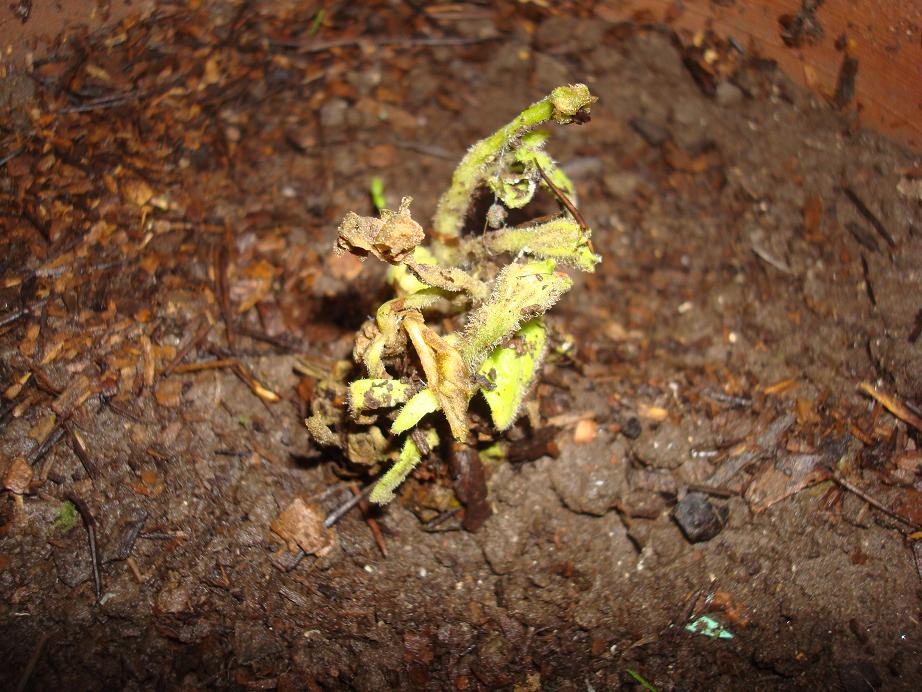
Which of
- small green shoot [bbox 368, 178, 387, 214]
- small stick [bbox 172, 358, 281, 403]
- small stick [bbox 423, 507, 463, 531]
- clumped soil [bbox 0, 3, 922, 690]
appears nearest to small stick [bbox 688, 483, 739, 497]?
clumped soil [bbox 0, 3, 922, 690]

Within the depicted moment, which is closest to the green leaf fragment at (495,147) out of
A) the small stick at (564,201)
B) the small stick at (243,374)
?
the small stick at (564,201)

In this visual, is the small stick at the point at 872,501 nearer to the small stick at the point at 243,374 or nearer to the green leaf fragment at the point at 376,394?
the green leaf fragment at the point at 376,394

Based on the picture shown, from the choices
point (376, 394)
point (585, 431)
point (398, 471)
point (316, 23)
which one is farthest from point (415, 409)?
point (316, 23)

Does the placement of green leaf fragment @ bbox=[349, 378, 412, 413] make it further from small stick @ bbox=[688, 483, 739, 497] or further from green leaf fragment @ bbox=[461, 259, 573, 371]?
small stick @ bbox=[688, 483, 739, 497]

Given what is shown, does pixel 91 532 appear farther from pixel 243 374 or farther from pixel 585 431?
pixel 585 431

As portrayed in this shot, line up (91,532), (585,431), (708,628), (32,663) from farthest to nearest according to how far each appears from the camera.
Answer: (585,431) → (708,628) → (91,532) → (32,663)

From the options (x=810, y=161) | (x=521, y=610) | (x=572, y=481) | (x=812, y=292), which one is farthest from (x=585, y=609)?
(x=810, y=161)

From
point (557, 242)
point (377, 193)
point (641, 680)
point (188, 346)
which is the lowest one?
point (641, 680)

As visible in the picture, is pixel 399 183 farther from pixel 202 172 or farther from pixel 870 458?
pixel 870 458
